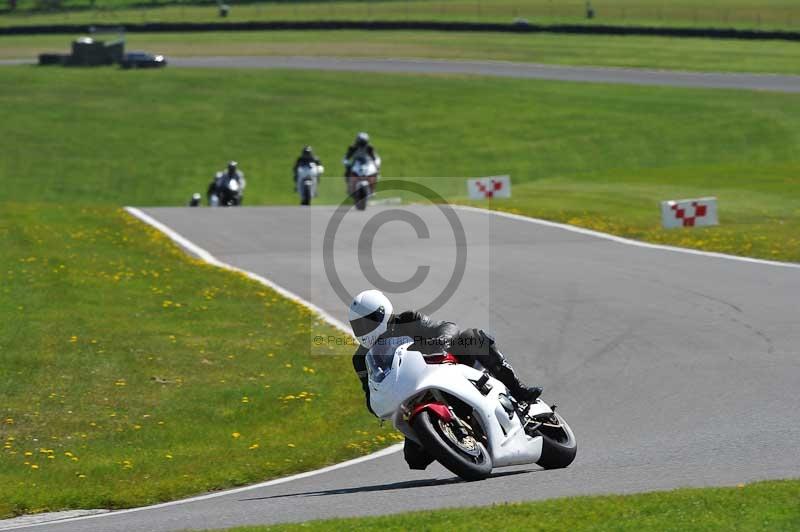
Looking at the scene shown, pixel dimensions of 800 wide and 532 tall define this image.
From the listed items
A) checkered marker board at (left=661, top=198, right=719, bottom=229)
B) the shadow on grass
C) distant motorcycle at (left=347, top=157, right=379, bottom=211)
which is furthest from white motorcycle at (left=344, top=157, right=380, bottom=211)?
the shadow on grass

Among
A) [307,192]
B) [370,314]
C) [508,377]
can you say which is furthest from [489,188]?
[370,314]

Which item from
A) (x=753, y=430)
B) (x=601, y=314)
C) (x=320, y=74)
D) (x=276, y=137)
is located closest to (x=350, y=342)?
(x=601, y=314)

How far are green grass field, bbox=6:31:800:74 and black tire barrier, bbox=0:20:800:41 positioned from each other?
2.20ft

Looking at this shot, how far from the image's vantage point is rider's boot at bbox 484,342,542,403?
386 inches

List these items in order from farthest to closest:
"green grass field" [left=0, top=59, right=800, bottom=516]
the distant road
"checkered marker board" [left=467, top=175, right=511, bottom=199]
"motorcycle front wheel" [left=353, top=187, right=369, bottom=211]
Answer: the distant road
"checkered marker board" [left=467, top=175, right=511, bottom=199]
"motorcycle front wheel" [left=353, top=187, right=369, bottom=211]
"green grass field" [left=0, top=59, right=800, bottom=516]

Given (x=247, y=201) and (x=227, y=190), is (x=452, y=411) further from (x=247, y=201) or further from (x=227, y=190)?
(x=247, y=201)

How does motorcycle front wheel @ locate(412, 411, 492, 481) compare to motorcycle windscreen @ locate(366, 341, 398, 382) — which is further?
motorcycle windscreen @ locate(366, 341, 398, 382)

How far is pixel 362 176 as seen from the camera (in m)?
31.3

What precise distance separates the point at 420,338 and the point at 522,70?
54.1 meters

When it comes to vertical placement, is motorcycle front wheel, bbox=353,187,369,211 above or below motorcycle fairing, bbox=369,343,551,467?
below

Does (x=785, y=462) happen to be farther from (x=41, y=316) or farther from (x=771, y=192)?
(x=771, y=192)

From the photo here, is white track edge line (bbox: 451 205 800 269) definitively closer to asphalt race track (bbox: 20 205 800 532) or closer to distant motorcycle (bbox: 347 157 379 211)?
asphalt race track (bbox: 20 205 800 532)

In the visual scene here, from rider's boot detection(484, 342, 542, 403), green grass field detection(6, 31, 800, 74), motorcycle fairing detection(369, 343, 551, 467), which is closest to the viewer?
motorcycle fairing detection(369, 343, 551, 467)

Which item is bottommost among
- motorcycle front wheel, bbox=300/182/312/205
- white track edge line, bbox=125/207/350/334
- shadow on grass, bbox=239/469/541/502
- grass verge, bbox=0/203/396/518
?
motorcycle front wheel, bbox=300/182/312/205
